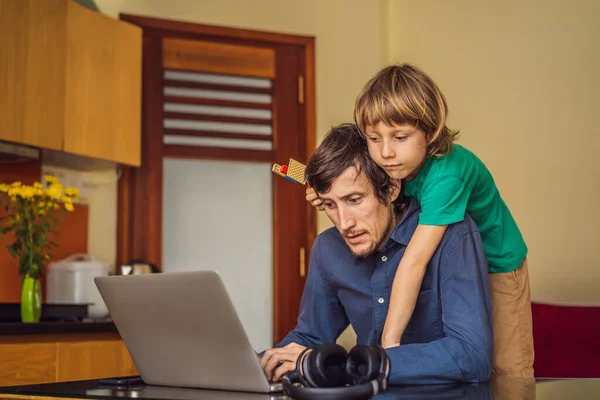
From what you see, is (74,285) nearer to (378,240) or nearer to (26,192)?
(26,192)

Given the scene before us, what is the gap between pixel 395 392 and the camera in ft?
4.07

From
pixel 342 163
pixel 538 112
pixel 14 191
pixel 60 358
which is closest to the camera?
pixel 342 163

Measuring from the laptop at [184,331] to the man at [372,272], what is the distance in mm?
210

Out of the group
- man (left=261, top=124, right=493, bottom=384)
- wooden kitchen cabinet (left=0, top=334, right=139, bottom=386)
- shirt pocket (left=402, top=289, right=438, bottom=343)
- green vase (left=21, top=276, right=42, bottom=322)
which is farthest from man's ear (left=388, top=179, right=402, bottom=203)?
green vase (left=21, top=276, right=42, bottom=322)

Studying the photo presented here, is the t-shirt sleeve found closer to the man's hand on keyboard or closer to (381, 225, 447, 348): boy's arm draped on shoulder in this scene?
(381, 225, 447, 348): boy's arm draped on shoulder

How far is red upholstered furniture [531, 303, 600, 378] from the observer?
2.70 meters

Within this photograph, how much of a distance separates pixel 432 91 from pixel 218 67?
2.18 meters

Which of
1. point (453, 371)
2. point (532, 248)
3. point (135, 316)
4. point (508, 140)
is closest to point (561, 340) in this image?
point (532, 248)

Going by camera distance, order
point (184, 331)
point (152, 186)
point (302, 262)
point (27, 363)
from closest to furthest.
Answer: point (184, 331), point (27, 363), point (152, 186), point (302, 262)

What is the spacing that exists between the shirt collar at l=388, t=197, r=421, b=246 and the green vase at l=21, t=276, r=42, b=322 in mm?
1628

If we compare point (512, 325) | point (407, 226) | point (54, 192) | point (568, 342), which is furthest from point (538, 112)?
point (54, 192)

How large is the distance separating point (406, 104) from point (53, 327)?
64.2 inches

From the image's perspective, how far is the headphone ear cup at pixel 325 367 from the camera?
112 centimetres

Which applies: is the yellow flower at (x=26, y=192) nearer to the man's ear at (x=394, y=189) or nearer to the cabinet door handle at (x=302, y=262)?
the cabinet door handle at (x=302, y=262)
